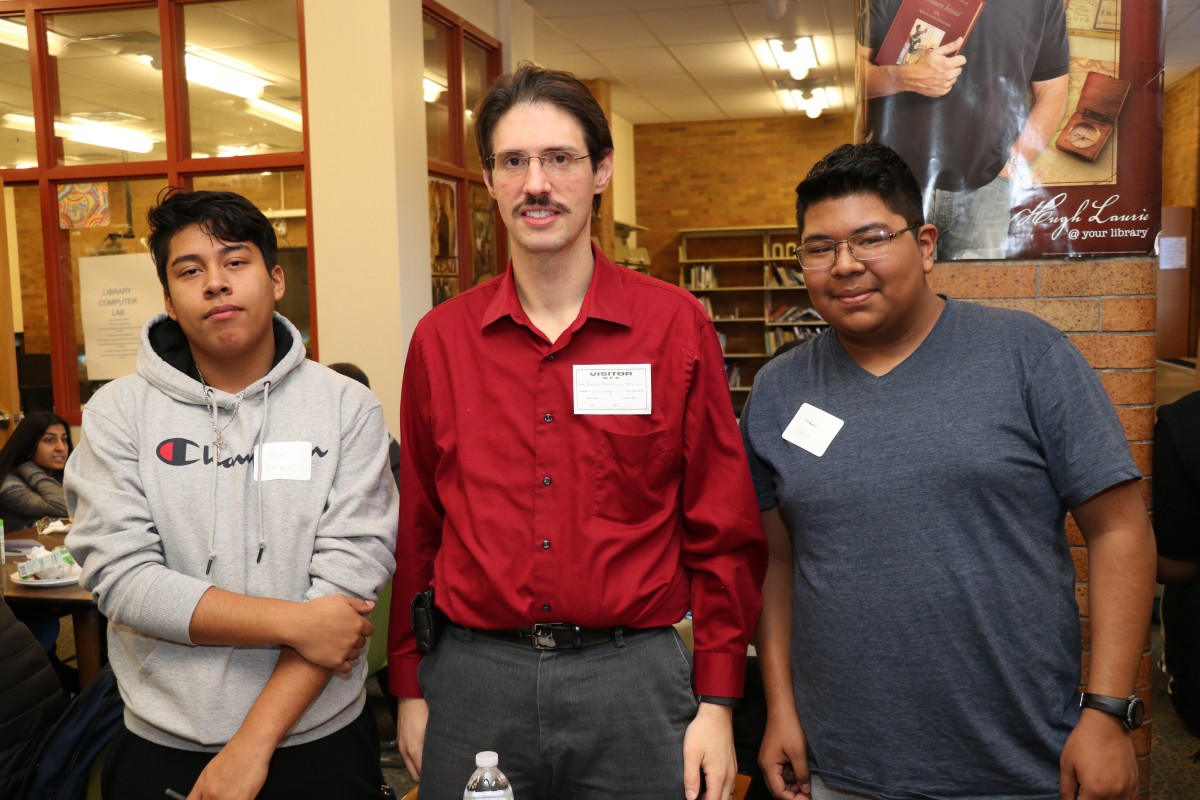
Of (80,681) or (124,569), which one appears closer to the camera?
(124,569)

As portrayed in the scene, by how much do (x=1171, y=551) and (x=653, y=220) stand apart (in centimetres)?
1002

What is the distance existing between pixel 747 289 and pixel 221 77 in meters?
7.02

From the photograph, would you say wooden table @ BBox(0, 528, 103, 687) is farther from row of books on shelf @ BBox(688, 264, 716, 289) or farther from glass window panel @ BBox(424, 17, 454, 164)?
row of books on shelf @ BBox(688, 264, 716, 289)

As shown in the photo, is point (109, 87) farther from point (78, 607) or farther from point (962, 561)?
point (962, 561)

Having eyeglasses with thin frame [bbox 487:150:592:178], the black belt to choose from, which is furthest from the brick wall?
the black belt

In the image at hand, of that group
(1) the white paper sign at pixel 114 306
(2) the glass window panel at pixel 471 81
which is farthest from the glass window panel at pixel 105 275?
(2) the glass window panel at pixel 471 81

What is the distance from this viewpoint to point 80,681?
334 centimetres

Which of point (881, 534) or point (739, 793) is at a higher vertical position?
point (881, 534)

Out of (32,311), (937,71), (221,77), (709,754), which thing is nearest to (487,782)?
(709,754)

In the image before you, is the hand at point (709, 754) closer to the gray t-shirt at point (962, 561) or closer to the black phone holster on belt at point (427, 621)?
the gray t-shirt at point (962, 561)

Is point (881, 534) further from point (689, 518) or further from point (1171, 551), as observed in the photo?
point (1171, 551)

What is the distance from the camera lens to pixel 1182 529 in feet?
7.34

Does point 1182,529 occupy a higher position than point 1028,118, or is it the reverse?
point 1028,118

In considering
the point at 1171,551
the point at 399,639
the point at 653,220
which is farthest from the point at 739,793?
the point at 653,220
